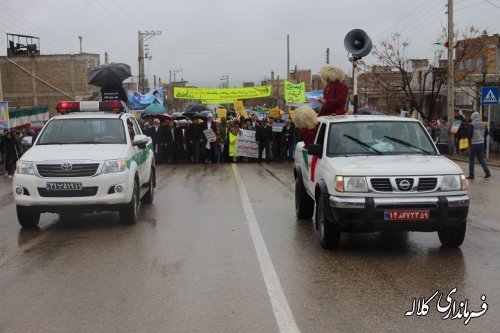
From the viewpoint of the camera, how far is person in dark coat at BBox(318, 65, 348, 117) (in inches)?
414

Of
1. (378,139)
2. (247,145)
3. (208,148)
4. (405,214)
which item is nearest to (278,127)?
(247,145)

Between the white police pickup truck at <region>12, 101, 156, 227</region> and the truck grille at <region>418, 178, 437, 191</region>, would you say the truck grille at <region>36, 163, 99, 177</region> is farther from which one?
the truck grille at <region>418, 178, 437, 191</region>

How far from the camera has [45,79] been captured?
6003cm

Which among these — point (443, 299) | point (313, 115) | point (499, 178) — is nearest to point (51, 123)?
point (313, 115)

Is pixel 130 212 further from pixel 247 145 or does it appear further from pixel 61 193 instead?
pixel 247 145

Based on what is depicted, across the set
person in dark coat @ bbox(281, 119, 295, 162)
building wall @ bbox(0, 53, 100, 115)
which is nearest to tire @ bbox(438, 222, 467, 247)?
person in dark coat @ bbox(281, 119, 295, 162)

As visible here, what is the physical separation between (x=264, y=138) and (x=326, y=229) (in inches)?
649

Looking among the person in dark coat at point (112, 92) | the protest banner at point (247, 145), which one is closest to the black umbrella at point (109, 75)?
the person in dark coat at point (112, 92)

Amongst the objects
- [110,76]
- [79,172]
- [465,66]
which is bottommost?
[79,172]

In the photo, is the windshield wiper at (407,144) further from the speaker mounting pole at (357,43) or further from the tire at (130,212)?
the speaker mounting pole at (357,43)

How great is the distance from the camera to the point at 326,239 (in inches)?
303

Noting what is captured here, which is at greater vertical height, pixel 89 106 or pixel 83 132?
pixel 89 106

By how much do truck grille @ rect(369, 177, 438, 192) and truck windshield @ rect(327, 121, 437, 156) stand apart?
100 centimetres

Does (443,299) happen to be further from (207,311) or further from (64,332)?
(64,332)
